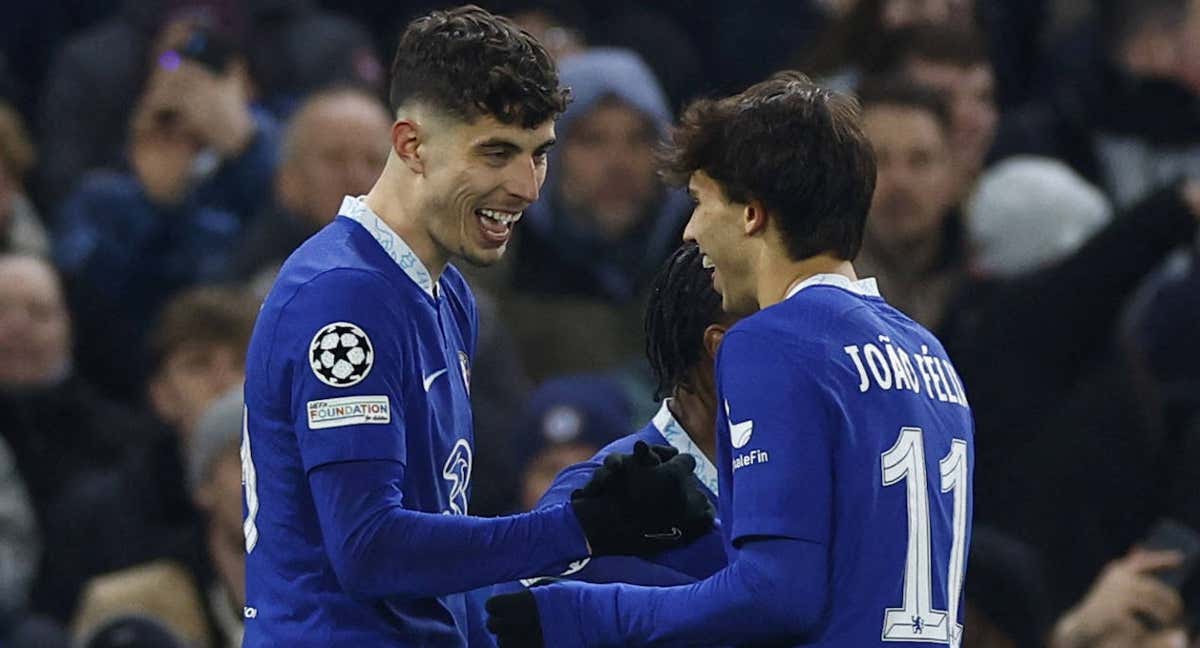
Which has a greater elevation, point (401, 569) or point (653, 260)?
point (653, 260)

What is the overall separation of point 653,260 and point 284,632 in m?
4.87

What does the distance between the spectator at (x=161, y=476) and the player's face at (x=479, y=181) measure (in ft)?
11.6

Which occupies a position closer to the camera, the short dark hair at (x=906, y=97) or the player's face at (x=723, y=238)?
the player's face at (x=723, y=238)

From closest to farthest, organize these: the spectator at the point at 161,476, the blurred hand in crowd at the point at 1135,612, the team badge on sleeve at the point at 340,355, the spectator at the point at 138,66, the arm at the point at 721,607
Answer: the arm at the point at 721,607, the team badge on sleeve at the point at 340,355, the blurred hand in crowd at the point at 1135,612, the spectator at the point at 161,476, the spectator at the point at 138,66

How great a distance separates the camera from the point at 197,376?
9.09m

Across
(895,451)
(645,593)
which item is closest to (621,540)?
(645,593)

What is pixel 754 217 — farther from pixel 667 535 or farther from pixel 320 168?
pixel 320 168

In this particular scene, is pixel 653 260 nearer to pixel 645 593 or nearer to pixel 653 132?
pixel 653 132

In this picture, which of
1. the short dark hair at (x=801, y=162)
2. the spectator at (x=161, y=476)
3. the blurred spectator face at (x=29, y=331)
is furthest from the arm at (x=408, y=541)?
the blurred spectator face at (x=29, y=331)

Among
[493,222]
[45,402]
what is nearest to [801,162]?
[493,222]

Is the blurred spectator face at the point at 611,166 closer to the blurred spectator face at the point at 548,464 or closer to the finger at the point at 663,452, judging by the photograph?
the blurred spectator face at the point at 548,464

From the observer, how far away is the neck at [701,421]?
520 cm

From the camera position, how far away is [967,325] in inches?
326

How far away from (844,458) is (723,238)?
51 cm
